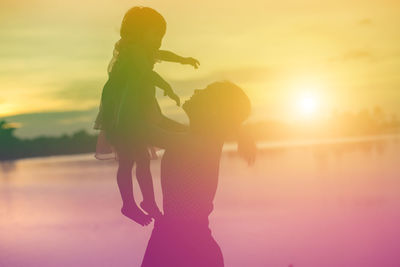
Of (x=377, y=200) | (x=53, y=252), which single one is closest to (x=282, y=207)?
(x=377, y=200)

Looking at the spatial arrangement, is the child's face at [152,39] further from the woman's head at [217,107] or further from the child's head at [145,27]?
the woman's head at [217,107]

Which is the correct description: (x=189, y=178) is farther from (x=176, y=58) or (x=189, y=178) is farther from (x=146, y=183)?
(x=176, y=58)

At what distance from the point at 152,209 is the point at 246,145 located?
72 cm

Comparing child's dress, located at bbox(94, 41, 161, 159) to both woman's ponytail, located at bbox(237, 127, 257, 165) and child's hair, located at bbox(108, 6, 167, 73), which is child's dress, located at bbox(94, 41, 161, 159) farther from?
woman's ponytail, located at bbox(237, 127, 257, 165)

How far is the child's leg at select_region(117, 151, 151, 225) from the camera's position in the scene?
404cm

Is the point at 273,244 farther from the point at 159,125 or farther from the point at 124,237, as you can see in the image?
the point at 159,125

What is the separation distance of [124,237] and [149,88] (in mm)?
9021

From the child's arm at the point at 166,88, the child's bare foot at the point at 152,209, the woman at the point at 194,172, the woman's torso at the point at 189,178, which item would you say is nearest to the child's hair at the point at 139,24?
the child's arm at the point at 166,88

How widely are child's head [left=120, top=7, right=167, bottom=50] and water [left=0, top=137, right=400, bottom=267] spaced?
5011mm

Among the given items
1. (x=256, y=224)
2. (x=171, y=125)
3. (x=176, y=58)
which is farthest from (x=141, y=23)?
(x=256, y=224)

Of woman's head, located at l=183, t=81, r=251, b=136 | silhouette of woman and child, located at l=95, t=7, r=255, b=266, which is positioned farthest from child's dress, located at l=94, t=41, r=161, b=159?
woman's head, located at l=183, t=81, r=251, b=136

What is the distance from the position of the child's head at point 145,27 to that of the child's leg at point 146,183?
705 millimetres

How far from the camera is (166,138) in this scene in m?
3.92

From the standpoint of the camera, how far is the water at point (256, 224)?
1015cm
